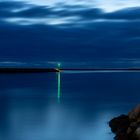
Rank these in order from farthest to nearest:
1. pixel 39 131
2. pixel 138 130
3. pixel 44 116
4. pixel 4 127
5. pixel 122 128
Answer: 1. pixel 44 116
2. pixel 4 127
3. pixel 39 131
4. pixel 122 128
5. pixel 138 130

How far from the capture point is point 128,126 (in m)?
19.1

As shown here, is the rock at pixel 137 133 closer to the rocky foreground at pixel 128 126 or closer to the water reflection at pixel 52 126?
the rocky foreground at pixel 128 126

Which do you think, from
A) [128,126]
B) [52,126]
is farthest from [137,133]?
[52,126]

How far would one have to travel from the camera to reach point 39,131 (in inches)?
913

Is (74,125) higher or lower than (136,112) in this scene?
lower

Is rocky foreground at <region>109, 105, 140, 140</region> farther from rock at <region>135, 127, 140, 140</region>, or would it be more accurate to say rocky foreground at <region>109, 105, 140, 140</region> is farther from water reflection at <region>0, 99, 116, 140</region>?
water reflection at <region>0, 99, 116, 140</region>

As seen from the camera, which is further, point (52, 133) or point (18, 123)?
point (18, 123)

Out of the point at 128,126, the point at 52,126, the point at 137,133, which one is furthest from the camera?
the point at 52,126

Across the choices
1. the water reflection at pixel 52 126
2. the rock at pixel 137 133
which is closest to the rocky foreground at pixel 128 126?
the rock at pixel 137 133

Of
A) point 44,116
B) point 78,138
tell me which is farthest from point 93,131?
point 44,116

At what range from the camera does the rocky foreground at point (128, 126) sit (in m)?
17.2

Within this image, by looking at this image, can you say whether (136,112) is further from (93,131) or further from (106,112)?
(106,112)

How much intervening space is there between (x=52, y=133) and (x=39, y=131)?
3.12 ft

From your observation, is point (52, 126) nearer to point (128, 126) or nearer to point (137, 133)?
point (128, 126)
